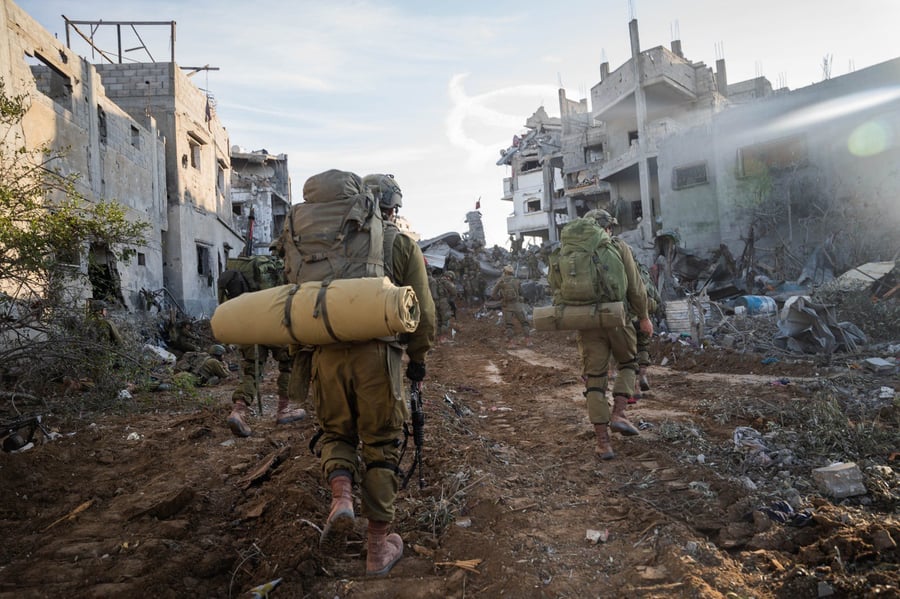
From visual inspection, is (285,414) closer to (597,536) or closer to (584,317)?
(584,317)

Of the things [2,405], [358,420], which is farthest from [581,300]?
[2,405]

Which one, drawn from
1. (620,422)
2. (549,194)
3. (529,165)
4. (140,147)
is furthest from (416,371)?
(529,165)

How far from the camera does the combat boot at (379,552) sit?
2.41 meters

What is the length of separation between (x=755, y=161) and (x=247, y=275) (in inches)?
607

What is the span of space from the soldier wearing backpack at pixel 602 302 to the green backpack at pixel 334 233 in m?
1.98

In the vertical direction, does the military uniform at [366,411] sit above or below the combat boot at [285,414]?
above

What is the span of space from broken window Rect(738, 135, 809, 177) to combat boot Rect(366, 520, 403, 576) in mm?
16070

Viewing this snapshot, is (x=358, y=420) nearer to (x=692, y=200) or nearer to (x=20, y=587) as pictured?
(x=20, y=587)

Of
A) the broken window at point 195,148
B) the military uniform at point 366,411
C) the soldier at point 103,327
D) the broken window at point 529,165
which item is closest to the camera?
the military uniform at point 366,411

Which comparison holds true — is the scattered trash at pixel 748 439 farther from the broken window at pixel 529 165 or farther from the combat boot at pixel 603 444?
the broken window at pixel 529 165

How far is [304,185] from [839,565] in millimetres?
2902

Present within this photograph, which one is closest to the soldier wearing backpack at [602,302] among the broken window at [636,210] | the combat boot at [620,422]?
the combat boot at [620,422]

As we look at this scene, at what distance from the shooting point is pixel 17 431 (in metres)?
4.70

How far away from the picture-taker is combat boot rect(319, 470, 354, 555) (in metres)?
2.52
